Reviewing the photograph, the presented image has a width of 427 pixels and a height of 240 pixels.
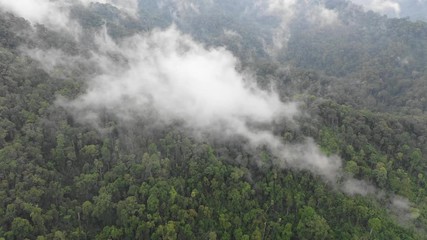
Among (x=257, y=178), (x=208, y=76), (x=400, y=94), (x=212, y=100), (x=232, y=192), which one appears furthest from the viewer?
(x=400, y=94)

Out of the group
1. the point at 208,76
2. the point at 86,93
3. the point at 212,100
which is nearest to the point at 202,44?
the point at 208,76

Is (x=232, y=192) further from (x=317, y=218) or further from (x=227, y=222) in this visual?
(x=317, y=218)

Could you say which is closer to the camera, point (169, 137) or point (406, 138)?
point (169, 137)

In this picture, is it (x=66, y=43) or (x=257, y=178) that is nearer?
(x=257, y=178)

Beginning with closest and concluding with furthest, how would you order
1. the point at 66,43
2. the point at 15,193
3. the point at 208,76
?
the point at 15,193, the point at 66,43, the point at 208,76

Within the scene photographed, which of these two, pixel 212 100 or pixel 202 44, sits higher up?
pixel 202 44

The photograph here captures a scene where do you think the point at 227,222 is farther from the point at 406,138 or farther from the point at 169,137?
the point at 406,138

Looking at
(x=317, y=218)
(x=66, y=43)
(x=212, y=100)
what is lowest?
(x=317, y=218)

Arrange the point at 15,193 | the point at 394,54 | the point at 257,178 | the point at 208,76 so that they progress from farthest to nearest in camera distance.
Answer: the point at 394,54 → the point at 208,76 → the point at 257,178 → the point at 15,193

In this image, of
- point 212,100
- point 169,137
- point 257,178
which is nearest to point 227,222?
point 257,178
